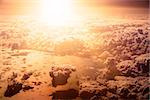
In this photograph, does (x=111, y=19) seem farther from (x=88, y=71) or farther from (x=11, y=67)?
(x=11, y=67)

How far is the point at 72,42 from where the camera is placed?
→ 5984mm

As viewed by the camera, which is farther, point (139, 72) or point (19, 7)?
point (19, 7)

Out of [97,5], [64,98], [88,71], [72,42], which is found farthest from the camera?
[97,5]

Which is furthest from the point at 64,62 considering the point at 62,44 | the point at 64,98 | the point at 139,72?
the point at 139,72

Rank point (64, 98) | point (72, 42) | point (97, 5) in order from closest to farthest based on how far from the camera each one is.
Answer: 1. point (64, 98)
2. point (72, 42)
3. point (97, 5)

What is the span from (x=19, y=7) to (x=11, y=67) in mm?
1358

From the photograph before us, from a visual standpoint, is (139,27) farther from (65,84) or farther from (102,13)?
(65,84)

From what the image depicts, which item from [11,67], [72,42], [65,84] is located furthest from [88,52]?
[11,67]

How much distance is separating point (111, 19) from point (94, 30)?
0.42 meters

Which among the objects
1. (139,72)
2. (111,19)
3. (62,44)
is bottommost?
(139,72)

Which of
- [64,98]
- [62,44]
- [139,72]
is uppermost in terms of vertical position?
[62,44]

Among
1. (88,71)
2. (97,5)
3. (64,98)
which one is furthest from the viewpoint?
(97,5)

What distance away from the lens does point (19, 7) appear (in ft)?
21.7

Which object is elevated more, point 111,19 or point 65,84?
point 111,19
